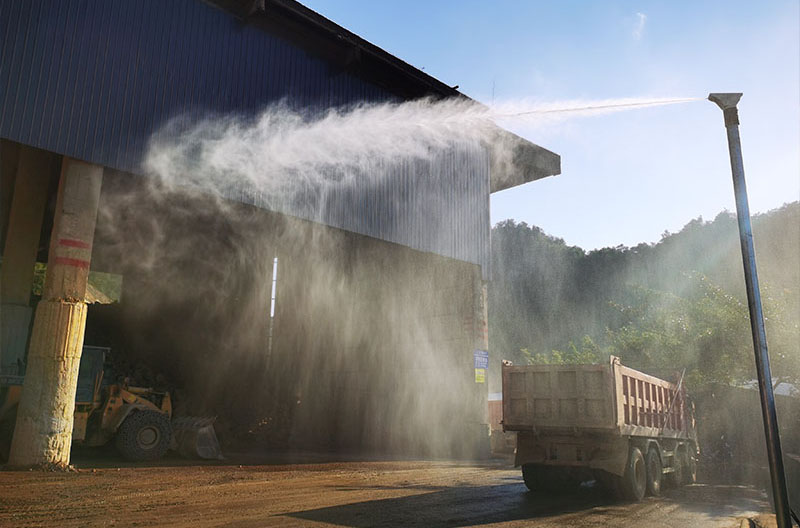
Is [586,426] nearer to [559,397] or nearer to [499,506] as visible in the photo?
[559,397]

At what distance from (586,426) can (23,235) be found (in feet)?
50.0

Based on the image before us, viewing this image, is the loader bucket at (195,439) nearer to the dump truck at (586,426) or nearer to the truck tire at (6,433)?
the truck tire at (6,433)

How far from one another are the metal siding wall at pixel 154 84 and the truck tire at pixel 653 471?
9205 millimetres

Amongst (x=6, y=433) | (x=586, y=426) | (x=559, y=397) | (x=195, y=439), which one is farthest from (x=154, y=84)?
(x=586, y=426)

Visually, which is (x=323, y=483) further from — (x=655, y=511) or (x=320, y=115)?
(x=320, y=115)

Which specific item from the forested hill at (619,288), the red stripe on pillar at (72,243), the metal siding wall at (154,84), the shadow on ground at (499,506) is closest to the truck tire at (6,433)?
the red stripe on pillar at (72,243)

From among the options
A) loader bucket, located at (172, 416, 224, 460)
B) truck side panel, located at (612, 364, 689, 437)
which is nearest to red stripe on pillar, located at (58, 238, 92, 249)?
loader bucket, located at (172, 416, 224, 460)

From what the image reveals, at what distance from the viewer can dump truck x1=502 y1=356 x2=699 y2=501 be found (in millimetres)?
10352

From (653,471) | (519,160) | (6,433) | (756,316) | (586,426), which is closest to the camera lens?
(756,316)

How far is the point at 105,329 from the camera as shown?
24.9 meters

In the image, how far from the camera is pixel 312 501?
359 inches

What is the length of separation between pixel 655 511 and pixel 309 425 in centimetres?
1767

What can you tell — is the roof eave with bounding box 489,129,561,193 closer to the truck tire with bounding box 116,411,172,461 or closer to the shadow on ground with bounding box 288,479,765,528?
the shadow on ground with bounding box 288,479,765,528

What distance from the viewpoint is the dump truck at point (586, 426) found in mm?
10352
